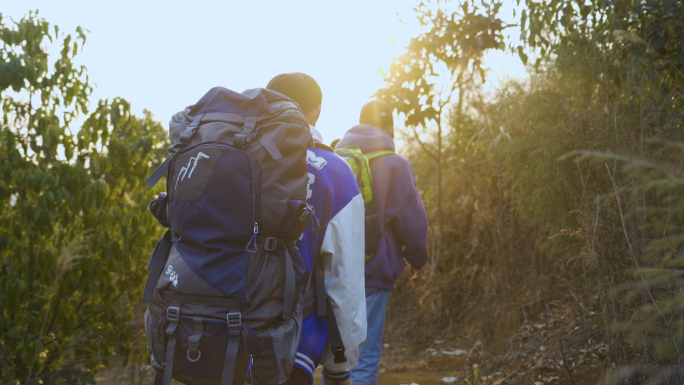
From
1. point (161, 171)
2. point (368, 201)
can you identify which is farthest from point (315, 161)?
point (368, 201)

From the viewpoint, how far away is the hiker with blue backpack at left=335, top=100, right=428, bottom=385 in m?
4.07

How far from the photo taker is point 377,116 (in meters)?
4.50

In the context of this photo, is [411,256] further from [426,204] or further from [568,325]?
[426,204]

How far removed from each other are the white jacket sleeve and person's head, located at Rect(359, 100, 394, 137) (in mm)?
1957

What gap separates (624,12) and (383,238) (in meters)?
2.32

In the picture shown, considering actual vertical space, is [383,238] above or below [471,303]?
above

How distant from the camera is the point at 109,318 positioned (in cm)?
594

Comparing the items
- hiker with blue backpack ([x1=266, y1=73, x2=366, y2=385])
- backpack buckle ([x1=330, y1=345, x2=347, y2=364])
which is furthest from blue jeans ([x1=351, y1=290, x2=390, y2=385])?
backpack buckle ([x1=330, y1=345, x2=347, y2=364])

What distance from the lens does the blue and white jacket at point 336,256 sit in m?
2.50

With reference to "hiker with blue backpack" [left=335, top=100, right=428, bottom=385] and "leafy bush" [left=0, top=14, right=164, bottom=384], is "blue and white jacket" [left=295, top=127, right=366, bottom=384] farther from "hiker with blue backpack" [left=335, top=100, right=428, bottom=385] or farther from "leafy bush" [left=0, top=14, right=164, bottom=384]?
"leafy bush" [left=0, top=14, right=164, bottom=384]

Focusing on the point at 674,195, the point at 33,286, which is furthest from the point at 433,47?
the point at 33,286

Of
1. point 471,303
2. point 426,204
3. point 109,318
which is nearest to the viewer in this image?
point 109,318

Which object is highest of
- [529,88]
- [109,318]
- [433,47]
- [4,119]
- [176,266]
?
[433,47]

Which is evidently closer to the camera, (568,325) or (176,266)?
(176,266)
